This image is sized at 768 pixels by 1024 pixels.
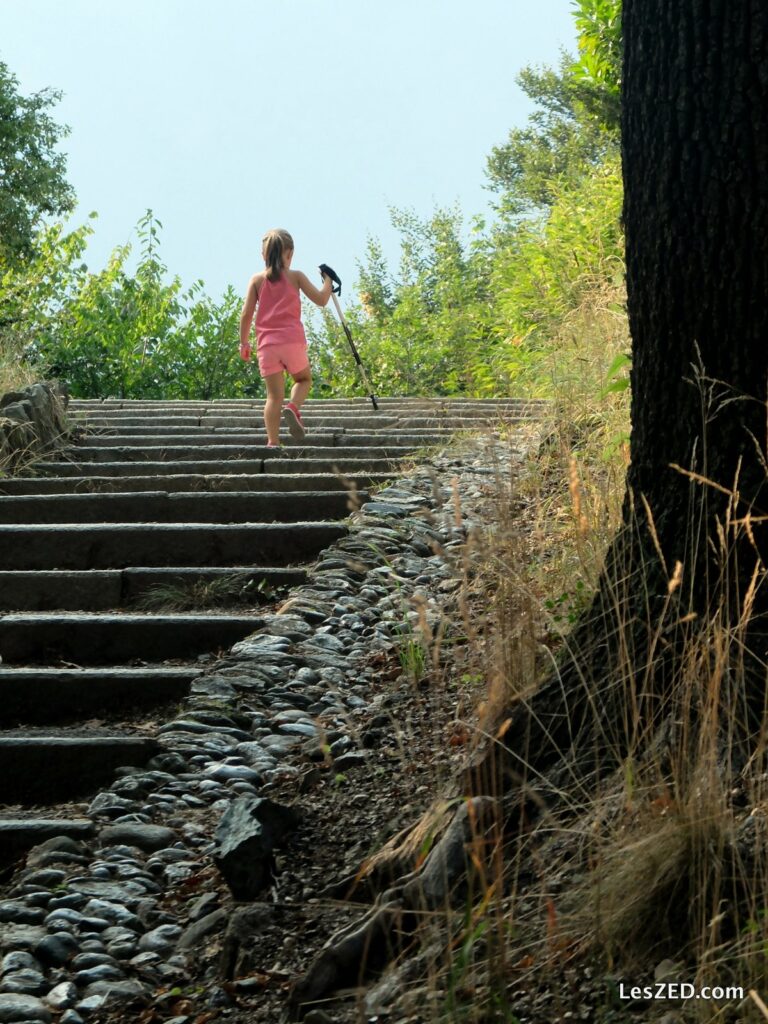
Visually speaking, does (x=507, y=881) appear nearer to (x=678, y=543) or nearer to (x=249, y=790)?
(x=678, y=543)

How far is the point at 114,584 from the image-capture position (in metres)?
5.71

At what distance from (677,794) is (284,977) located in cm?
87

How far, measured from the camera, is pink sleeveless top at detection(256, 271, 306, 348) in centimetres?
875

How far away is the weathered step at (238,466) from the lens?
748 centimetres

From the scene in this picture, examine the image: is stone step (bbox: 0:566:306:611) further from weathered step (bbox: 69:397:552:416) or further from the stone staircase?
weathered step (bbox: 69:397:552:416)

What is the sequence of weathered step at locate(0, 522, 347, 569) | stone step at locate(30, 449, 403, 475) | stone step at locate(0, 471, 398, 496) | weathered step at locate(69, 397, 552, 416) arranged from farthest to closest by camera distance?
weathered step at locate(69, 397, 552, 416), stone step at locate(30, 449, 403, 475), stone step at locate(0, 471, 398, 496), weathered step at locate(0, 522, 347, 569)

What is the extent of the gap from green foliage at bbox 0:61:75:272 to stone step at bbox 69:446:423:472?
520 inches

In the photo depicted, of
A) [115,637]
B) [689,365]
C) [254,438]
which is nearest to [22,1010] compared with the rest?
[689,365]

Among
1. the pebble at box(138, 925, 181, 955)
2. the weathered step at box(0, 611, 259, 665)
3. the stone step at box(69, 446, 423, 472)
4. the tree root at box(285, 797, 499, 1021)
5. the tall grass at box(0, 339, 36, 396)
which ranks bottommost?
the pebble at box(138, 925, 181, 955)

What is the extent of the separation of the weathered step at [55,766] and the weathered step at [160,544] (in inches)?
80.4

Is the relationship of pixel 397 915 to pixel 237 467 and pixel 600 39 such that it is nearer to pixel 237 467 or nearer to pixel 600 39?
pixel 237 467

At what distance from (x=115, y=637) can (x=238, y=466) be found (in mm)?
2647

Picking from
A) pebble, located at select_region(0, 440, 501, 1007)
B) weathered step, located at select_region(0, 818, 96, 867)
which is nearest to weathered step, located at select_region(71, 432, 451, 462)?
pebble, located at select_region(0, 440, 501, 1007)

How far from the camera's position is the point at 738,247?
296 centimetres
